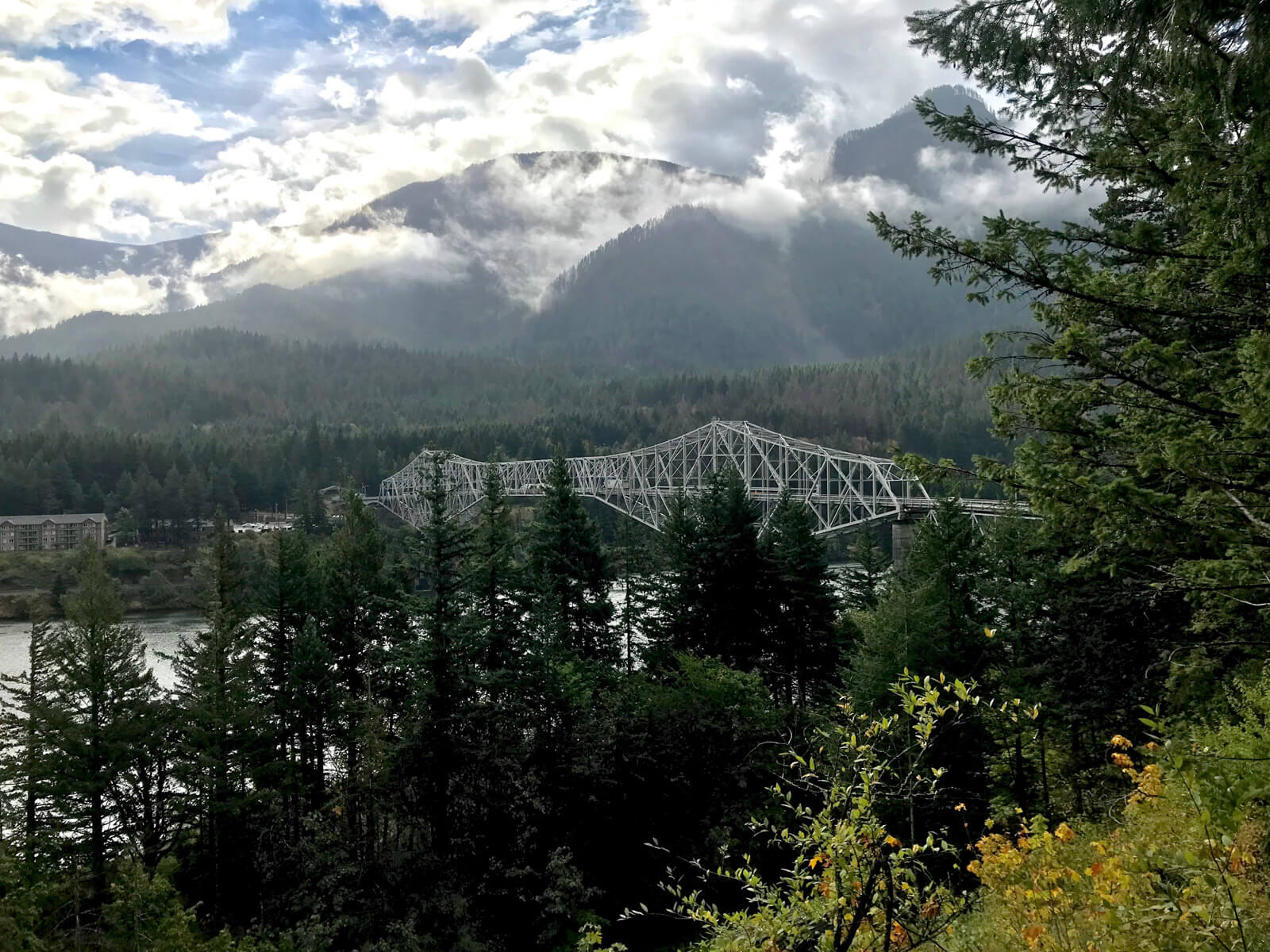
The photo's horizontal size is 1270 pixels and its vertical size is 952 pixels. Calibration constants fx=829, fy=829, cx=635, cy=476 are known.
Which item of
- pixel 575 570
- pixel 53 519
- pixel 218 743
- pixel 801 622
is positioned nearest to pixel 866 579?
pixel 801 622

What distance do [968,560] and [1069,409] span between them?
1197cm

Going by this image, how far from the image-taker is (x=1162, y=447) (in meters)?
5.88

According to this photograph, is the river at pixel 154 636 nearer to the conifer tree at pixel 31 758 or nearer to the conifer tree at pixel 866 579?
the conifer tree at pixel 866 579

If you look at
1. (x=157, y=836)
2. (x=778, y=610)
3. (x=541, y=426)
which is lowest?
(x=157, y=836)

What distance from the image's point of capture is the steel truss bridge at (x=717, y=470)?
2061 inches

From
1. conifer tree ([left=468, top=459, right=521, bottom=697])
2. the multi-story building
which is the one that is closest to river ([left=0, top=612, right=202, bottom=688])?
conifer tree ([left=468, top=459, right=521, bottom=697])

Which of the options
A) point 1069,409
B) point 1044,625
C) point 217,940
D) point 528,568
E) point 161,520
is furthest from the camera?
point 161,520

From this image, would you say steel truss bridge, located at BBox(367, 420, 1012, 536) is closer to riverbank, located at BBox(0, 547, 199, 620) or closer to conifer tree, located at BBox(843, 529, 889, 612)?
conifer tree, located at BBox(843, 529, 889, 612)

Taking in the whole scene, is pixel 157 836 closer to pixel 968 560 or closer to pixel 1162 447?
pixel 968 560

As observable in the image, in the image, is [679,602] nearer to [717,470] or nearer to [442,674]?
[442,674]

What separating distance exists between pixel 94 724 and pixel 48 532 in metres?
75.8

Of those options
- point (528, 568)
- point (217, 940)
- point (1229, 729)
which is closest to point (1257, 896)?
point (1229, 729)

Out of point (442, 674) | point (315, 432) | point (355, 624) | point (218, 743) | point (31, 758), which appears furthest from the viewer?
point (315, 432)

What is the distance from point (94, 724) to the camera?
18.7 m
